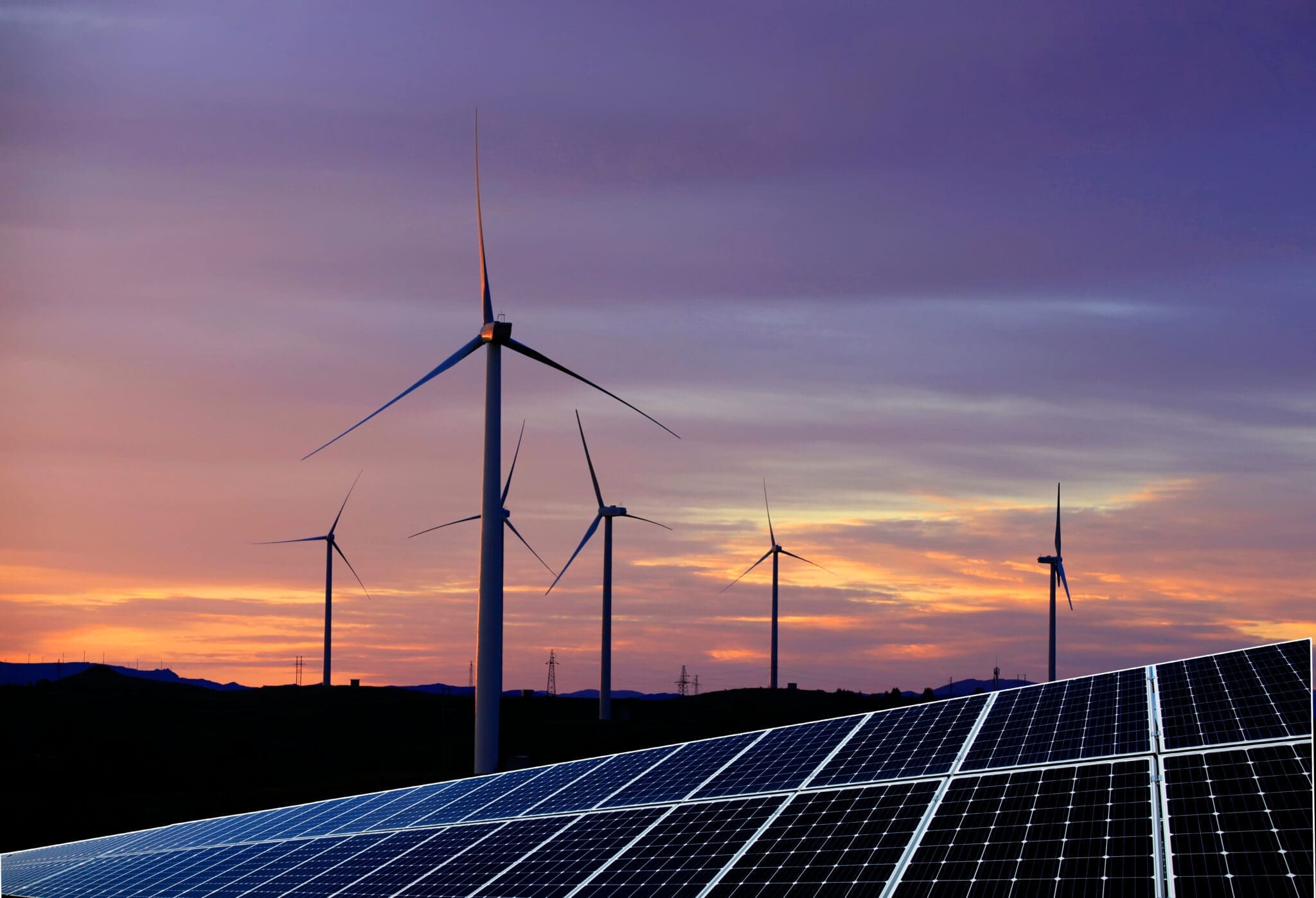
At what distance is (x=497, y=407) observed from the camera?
81.2m

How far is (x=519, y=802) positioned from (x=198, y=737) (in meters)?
135

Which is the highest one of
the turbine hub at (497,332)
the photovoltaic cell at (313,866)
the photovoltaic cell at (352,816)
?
the turbine hub at (497,332)

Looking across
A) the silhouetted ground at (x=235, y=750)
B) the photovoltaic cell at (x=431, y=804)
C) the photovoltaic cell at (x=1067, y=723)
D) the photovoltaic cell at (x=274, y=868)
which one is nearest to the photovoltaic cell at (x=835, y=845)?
the photovoltaic cell at (x=1067, y=723)

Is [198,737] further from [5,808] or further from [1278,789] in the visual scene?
[1278,789]

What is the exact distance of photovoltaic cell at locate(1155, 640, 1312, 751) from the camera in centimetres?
3175

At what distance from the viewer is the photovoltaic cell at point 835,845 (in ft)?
98.7

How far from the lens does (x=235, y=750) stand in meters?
162

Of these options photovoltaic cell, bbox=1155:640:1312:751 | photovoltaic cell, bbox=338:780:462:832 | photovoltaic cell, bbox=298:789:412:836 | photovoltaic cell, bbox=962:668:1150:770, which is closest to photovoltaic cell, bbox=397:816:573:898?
photovoltaic cell, bbox=338:780:462:832

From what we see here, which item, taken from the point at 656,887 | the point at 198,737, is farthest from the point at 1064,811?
the point at 198,737

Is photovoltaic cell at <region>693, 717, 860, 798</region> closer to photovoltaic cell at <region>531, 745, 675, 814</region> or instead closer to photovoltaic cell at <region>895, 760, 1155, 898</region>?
photovoltaic cell at <region>531, 745, 675, 814</region>

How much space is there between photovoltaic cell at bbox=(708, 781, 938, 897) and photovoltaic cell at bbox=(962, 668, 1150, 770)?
282 cm

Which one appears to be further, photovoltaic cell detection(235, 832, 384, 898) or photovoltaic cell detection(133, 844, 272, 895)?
photovoltaic cell detection(133, 844, 272, 895)

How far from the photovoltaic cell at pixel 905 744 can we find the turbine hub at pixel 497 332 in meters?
43.3

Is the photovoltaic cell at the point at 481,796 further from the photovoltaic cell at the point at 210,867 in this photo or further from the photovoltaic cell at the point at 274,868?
the photovoltaic cell at the point at 210,867
